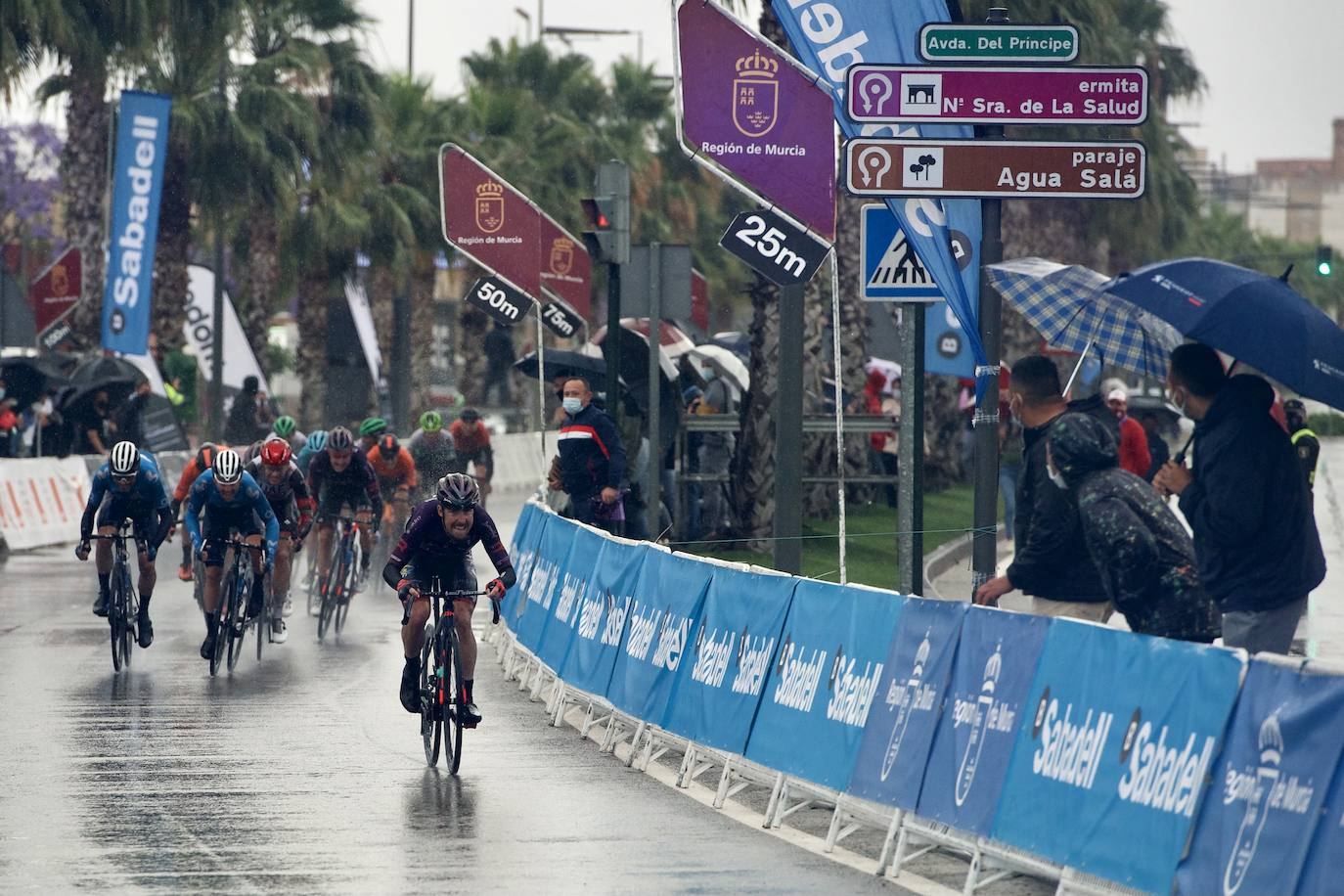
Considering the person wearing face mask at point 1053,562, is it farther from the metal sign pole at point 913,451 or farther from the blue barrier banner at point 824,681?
the metal sign pole at point 913,451

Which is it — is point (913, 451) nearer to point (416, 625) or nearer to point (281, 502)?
point (416, 625)

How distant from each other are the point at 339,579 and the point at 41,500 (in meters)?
10.9

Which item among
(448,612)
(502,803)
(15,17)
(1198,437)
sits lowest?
(502,803)

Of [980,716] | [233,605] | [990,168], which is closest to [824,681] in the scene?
[980,716]

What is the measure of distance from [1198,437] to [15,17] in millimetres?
27712

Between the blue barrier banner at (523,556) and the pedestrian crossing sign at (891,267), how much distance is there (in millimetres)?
4303

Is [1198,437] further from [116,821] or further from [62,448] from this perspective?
[62,448]

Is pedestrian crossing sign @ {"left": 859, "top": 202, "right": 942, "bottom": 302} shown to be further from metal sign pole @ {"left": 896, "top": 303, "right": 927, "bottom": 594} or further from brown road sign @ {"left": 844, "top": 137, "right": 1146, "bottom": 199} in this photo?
brown road sign @ {"left": 844, "top": 137, "right": 1146, "bottom": 199}

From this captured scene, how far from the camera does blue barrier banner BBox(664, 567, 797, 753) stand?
1055 centimetres

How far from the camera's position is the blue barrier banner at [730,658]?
1055cm

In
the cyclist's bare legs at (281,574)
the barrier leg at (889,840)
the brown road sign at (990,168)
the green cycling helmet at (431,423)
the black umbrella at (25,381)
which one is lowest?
the barrier leg at (889,840)

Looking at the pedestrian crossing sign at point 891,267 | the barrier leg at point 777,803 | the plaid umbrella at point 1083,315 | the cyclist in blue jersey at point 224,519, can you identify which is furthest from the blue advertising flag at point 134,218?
the barrier leg at point 777,803

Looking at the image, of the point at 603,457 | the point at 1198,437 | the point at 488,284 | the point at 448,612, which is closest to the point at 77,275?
the point at 488,284

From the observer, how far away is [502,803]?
417 inches
